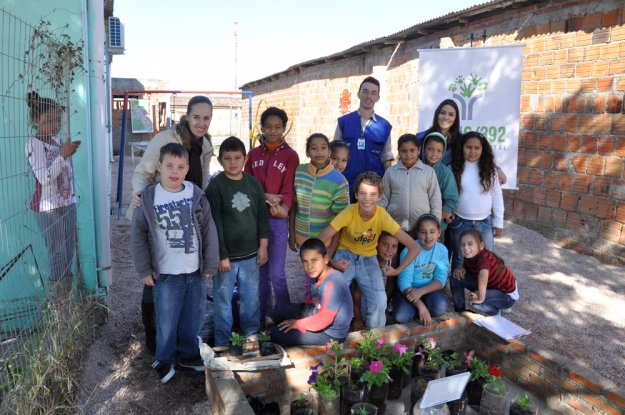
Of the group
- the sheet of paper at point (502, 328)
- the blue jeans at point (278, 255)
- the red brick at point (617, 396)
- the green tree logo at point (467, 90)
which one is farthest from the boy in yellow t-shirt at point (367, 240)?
the green tree logo at point (467, 90)

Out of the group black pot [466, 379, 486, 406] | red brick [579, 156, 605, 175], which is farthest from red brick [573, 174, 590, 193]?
black pot [466, 379, 486, 406]

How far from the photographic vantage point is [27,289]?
3.34 metres

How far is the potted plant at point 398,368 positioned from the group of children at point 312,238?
37 centimetres

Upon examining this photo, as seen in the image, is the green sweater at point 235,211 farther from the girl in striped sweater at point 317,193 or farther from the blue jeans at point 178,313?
the girl in striped sweater at point 317,193

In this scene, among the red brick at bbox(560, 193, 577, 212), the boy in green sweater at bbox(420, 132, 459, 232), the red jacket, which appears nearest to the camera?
the red jacket

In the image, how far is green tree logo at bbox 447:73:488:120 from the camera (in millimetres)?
5984

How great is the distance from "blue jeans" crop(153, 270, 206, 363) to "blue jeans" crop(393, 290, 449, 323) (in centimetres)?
155

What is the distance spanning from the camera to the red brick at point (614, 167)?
216 inches

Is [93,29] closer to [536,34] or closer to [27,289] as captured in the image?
[27,289]

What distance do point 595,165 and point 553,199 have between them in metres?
0.80

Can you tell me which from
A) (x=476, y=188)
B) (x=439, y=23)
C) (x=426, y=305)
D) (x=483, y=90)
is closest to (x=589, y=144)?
(x=483, y=90)

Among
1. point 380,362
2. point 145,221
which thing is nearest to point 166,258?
point 145,221

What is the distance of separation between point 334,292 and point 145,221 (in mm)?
1301

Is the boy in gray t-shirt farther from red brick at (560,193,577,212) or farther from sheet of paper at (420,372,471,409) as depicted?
red brick at (560,193,577,212)
